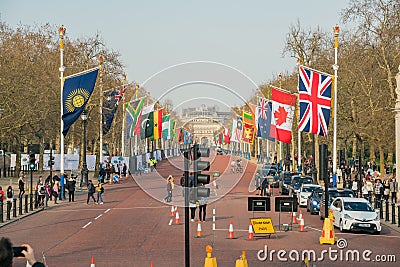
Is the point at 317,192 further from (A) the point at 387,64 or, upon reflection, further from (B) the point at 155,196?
(A) the point at 387,64

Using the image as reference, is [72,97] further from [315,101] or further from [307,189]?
[307,189]

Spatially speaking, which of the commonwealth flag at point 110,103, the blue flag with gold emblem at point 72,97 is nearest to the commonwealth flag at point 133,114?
the commonwealth flag at point 110,103

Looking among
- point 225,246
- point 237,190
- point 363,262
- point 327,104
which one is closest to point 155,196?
point 237,190

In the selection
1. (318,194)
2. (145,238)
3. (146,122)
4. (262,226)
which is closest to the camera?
(145,238)

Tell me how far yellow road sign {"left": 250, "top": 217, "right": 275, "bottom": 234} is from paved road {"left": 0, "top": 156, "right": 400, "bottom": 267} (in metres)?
0.33

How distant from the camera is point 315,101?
44.5 meters

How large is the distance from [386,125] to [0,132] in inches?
1189

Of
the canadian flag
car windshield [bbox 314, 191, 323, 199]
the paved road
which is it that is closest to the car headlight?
the paved road

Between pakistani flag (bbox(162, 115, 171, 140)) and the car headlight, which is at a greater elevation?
pakistani flag (bbox(162, 115, 171, 140))

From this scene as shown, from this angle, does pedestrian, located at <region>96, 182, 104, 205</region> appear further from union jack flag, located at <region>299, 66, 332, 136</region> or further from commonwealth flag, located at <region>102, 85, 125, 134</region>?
commonwealth flag, located at <region>102, 85, 125, 134</region>

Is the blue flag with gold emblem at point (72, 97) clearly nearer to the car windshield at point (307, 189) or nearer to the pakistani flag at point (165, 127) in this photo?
the car windshield at point (307, 189)

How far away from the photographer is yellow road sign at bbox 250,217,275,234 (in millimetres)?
25439

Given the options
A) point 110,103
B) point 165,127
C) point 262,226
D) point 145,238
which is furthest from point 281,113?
point 165,127

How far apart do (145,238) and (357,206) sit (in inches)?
361
